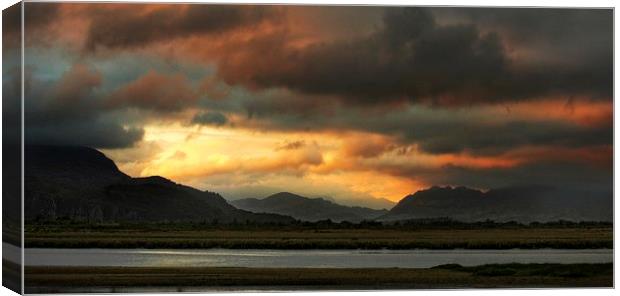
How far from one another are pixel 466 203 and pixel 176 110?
14.9 ft

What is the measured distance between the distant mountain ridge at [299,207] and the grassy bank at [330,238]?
0.24 m

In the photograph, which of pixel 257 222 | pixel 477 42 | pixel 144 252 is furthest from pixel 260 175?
pixel 477 42

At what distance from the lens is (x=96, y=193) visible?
853 inches

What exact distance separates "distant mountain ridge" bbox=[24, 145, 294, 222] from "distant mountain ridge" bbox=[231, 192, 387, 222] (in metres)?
0.21

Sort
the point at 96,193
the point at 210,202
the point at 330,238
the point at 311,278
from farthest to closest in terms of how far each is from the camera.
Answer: the point at 330,238 < the point at 311,278 < the point at 210,202 < the point at 96,193

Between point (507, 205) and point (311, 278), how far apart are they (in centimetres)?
320

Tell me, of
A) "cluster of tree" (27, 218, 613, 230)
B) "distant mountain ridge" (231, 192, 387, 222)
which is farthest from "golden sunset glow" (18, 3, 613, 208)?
"cluster of tree" (27, 218, 613, 230)

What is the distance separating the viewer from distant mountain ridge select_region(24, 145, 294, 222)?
21.3m

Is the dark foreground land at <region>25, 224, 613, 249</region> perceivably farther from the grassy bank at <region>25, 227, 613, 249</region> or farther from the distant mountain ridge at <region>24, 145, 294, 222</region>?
the distant mountain ridge at <region>24, 145, 294, 222</region>

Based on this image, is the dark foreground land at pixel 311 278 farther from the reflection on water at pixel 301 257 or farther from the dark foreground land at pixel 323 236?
the dark foreground land at pixel 323 236

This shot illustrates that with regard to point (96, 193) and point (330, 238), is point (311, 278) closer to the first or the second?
point (330, 238)

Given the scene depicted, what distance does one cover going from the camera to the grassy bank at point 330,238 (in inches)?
853

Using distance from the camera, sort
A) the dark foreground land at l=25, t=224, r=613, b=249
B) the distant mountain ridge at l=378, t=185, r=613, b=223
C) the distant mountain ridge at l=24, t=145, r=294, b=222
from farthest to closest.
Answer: the distant mountain ridge at l=378, t=185, r=613, b=223, the dark foreground land at l=25, t=224, r=613, b=249, the distant mountain ridge at l=24, t=145, r=294, b=222

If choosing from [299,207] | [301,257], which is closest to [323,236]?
[301,257]
